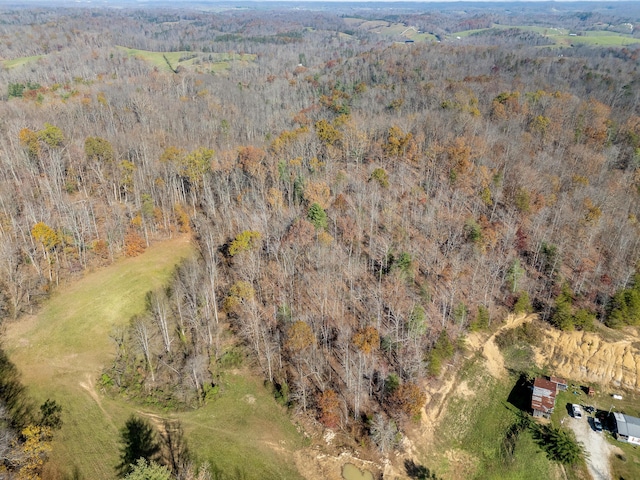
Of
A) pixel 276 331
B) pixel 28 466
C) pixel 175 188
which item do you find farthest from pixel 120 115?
pixel 28 466

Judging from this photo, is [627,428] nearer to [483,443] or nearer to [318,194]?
[483,443]

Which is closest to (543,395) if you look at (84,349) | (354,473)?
(354,473)

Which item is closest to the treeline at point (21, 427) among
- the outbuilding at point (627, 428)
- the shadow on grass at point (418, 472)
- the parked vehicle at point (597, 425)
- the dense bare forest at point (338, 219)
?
the dense bare forest at point (338, 219)

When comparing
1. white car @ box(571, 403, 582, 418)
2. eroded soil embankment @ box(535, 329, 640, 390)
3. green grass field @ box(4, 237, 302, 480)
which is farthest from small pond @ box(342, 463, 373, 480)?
eroded soil embankment @ box(535, 329, 640, 390)

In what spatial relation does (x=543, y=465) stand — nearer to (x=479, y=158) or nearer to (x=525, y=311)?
(x=525, y=311)

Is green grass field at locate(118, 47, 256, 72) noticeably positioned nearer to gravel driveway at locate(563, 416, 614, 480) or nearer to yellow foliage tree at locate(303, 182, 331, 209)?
yellow foliage tree at locate(303, 182, 331, 209)

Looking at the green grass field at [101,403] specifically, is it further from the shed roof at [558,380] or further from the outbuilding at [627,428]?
the outbuilding at [627,428]
